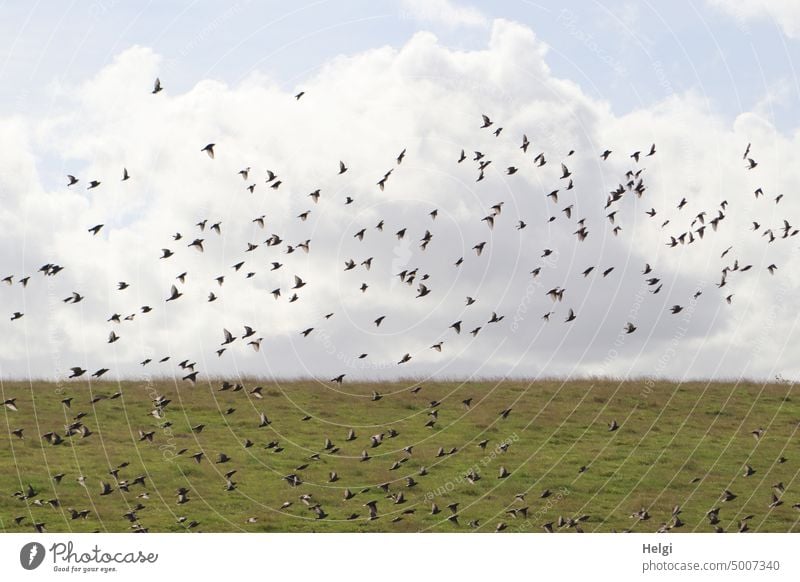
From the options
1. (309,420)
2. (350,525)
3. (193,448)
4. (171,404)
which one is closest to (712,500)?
(350,525)

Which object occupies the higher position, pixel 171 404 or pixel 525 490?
pixel 171 404

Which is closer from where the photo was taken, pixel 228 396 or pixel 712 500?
pixel 712 500

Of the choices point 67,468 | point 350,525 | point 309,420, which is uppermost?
point 309,420

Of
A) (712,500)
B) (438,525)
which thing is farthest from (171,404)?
(712,500)

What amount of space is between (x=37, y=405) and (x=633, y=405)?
29581mm

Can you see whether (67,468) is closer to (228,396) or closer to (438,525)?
(228,396)

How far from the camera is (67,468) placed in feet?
140

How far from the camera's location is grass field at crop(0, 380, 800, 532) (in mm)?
39531

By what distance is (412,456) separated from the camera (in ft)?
150

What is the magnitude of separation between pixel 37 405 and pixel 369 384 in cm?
1660

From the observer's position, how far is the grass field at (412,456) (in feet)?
130

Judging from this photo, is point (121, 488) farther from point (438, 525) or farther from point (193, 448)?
point (438, 525)

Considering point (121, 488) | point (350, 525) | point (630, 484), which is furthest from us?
point (630, 484)

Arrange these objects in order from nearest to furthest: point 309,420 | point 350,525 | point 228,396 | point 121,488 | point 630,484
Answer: point 350,525 → point 121,488 → point 630,484 → point 309,420 → point 228,396
